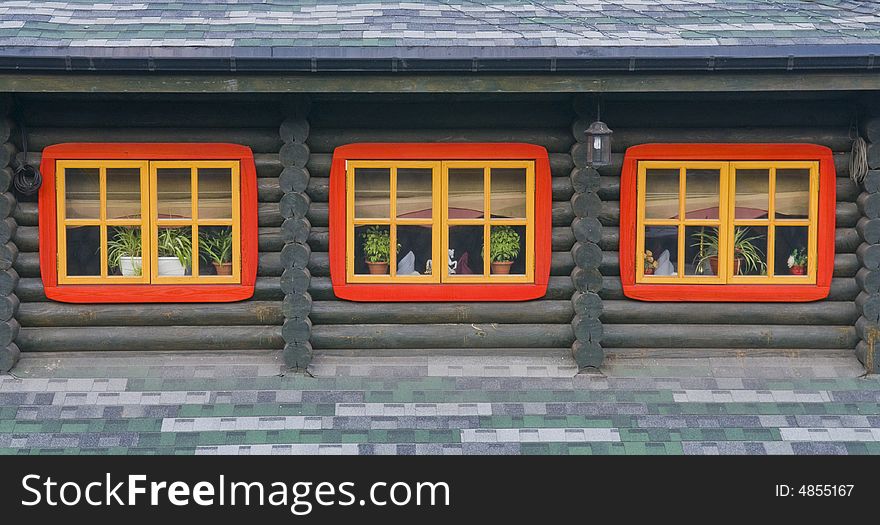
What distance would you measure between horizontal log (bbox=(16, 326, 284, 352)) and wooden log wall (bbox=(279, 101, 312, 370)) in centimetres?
23

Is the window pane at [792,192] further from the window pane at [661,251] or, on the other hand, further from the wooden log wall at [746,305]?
the window pane at [661,251]

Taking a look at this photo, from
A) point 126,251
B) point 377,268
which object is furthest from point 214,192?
point 377,268

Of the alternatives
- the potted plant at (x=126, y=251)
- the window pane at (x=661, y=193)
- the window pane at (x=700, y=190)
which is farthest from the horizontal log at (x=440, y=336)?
the potted plant at (x=126, y=251)

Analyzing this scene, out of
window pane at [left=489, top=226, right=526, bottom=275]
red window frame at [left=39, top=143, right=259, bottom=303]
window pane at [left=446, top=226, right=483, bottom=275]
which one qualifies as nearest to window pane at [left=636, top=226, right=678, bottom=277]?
window pane at [left=489, top=226, right=526, bottom=275]

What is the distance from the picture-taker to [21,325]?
8.11 metres

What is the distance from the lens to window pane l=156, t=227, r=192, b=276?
810 centimetres

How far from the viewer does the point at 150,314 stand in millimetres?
8109

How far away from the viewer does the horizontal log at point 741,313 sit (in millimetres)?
8203

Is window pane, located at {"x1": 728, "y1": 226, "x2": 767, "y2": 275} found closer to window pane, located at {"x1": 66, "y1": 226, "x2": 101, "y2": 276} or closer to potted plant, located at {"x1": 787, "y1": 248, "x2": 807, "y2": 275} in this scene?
potted plant, located at {"x1": 787, "y1": 248, "x2": 807, "y2": 275}

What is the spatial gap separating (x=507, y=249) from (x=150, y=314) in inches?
117

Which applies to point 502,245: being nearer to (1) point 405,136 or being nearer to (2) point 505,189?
(2) point 505,189
